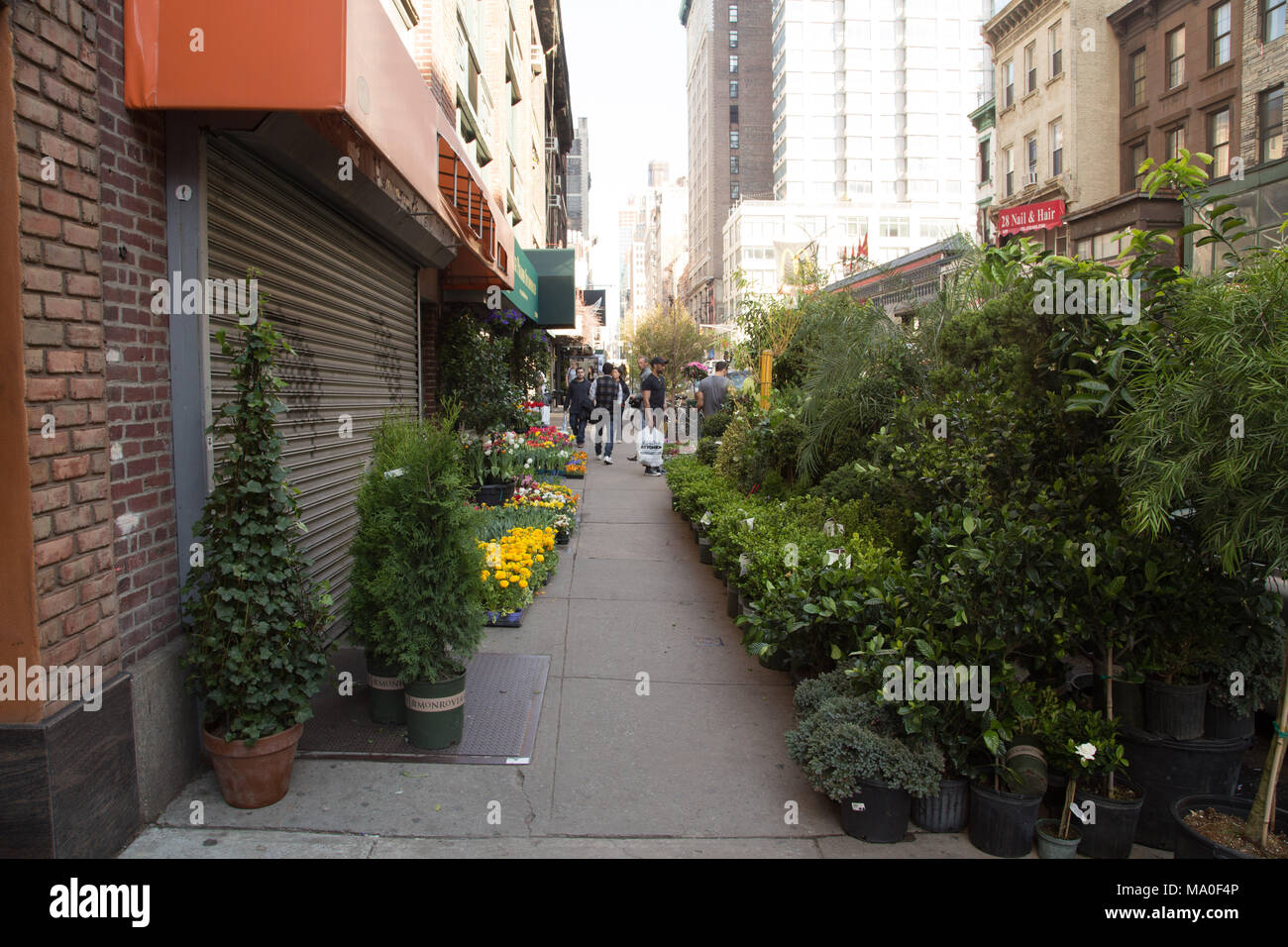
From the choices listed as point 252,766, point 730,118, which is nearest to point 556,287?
point 252,766

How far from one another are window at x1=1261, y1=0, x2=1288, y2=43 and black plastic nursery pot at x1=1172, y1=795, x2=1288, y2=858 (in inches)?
978

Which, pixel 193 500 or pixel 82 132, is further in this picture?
pixel 193 500

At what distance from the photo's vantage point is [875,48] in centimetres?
8950

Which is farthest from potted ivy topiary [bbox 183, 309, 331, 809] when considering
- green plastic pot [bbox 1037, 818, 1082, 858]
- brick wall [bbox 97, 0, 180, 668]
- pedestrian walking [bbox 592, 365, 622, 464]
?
pedestrian walking [bbox 592, 365, 622, 464]

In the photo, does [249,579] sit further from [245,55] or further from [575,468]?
[575,468]

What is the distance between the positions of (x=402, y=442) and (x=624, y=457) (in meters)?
16.2

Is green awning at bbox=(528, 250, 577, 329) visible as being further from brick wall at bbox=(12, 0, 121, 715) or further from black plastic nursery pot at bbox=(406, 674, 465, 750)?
brick wall at bbox=(12, 0, 121, 715)

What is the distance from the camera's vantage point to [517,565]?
731 centimetres

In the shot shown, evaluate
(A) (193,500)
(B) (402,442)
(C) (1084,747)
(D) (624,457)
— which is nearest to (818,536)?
(C) (1084,747)

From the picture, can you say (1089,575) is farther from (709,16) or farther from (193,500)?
(709,16)

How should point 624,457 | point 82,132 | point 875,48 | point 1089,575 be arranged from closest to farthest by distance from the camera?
point 82,132, point 1089,575, point 624,457, point 875,48

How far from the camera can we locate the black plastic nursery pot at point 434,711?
4.41 metres

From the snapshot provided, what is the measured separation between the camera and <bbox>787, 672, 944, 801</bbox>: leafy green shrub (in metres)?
3.79

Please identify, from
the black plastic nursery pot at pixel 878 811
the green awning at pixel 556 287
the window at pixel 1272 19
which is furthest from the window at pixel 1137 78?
the black plastic nursery pot at pixel 878 811
